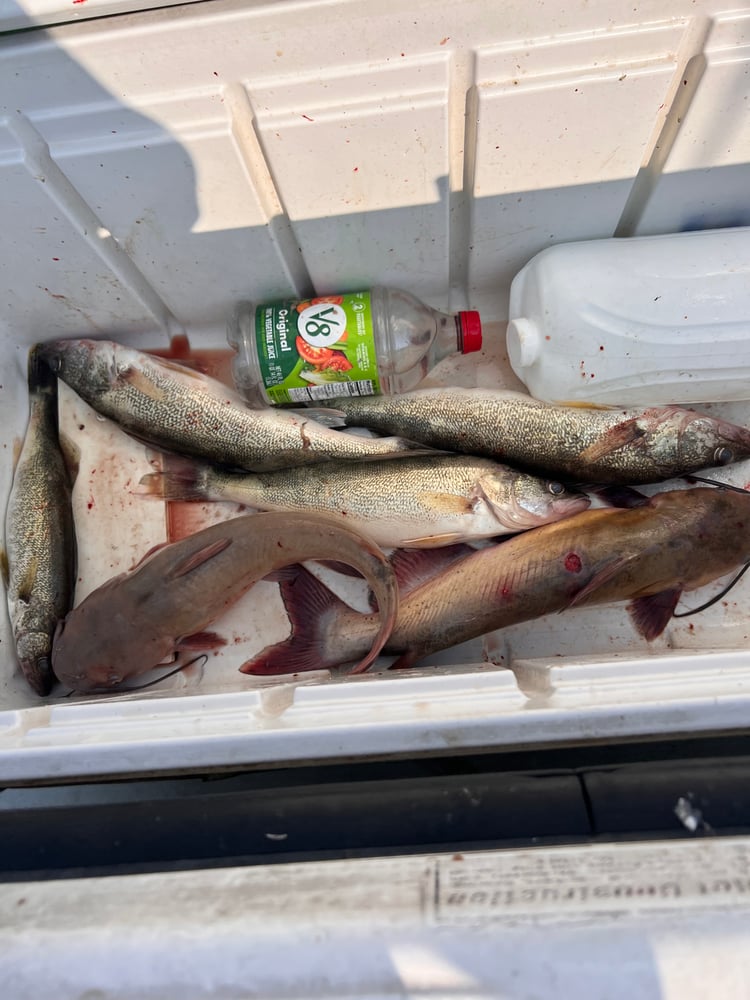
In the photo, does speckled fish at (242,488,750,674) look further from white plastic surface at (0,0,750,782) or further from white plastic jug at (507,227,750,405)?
white plastic jug at (507,227,750,405)

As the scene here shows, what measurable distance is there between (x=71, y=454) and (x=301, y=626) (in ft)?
3.34

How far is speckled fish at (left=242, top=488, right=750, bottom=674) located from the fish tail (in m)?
0.53

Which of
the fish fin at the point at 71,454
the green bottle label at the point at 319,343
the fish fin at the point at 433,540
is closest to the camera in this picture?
the green bottle label at the point at 319,343

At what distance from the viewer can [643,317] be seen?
5.43 feet

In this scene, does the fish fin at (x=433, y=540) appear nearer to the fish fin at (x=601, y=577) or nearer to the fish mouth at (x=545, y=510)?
the fish mouth at (x=545, y=510)

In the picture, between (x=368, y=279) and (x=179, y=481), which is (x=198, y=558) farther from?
(x=368, y=279)

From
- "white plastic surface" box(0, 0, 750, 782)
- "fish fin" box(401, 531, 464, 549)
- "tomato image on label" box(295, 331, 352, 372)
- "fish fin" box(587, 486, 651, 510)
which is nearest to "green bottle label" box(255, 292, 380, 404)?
"tomato image on label" box(295, 331, 352, 372)

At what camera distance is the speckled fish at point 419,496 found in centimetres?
180

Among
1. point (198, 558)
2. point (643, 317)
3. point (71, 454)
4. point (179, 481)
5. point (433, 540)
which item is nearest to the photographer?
point (643, 317)

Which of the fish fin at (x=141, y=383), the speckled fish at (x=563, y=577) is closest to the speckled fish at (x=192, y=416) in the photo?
the fish fin at (x=141, y=383)

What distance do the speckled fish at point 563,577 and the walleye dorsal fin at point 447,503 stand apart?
149mm

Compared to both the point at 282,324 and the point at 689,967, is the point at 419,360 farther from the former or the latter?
the point at 689,967

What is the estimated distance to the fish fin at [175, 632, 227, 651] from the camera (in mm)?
1887

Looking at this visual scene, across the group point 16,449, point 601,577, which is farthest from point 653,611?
point 16,449
